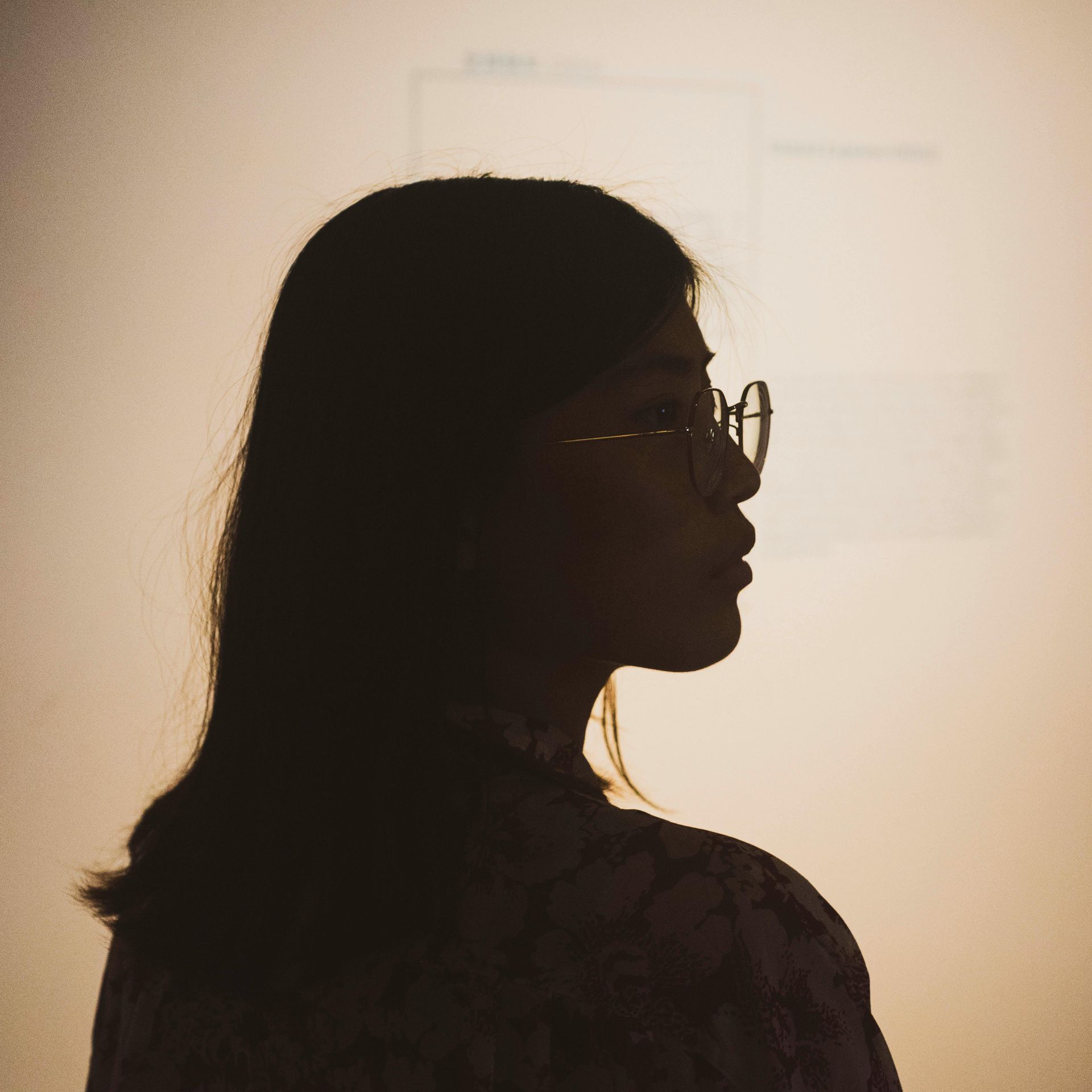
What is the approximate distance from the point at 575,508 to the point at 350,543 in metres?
0.16

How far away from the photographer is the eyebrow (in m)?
0.63

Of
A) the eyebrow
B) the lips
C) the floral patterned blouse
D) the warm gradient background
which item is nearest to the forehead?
the eyebrow

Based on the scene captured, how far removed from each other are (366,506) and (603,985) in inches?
13.2

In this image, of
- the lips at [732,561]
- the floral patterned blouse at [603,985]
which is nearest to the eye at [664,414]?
the lips at [732,561]

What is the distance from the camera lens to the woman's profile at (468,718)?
0.46 meters

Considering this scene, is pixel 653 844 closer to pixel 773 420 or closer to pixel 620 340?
pixel 620 340

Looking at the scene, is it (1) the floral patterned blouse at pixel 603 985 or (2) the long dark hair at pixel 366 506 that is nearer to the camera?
(1) the floral patterned blouse at pixel 603 985

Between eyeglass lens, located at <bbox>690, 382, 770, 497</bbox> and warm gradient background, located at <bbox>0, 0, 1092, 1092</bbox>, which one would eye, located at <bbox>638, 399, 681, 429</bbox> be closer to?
eyeglass lens, located at <bbox>690, 382, 770, 497</bbox>

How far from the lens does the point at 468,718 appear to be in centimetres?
58

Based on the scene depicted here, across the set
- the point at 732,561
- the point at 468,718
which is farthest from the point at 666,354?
the point at 468,718

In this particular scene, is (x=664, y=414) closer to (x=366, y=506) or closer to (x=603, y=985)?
(x=366, y=506)

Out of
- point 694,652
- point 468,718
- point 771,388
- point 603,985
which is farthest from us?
point 771,388

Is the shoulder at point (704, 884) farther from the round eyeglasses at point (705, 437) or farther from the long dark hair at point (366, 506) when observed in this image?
the round eyeglasses at point (705, 437)

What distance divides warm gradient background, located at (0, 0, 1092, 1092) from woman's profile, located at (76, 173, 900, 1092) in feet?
3.44
